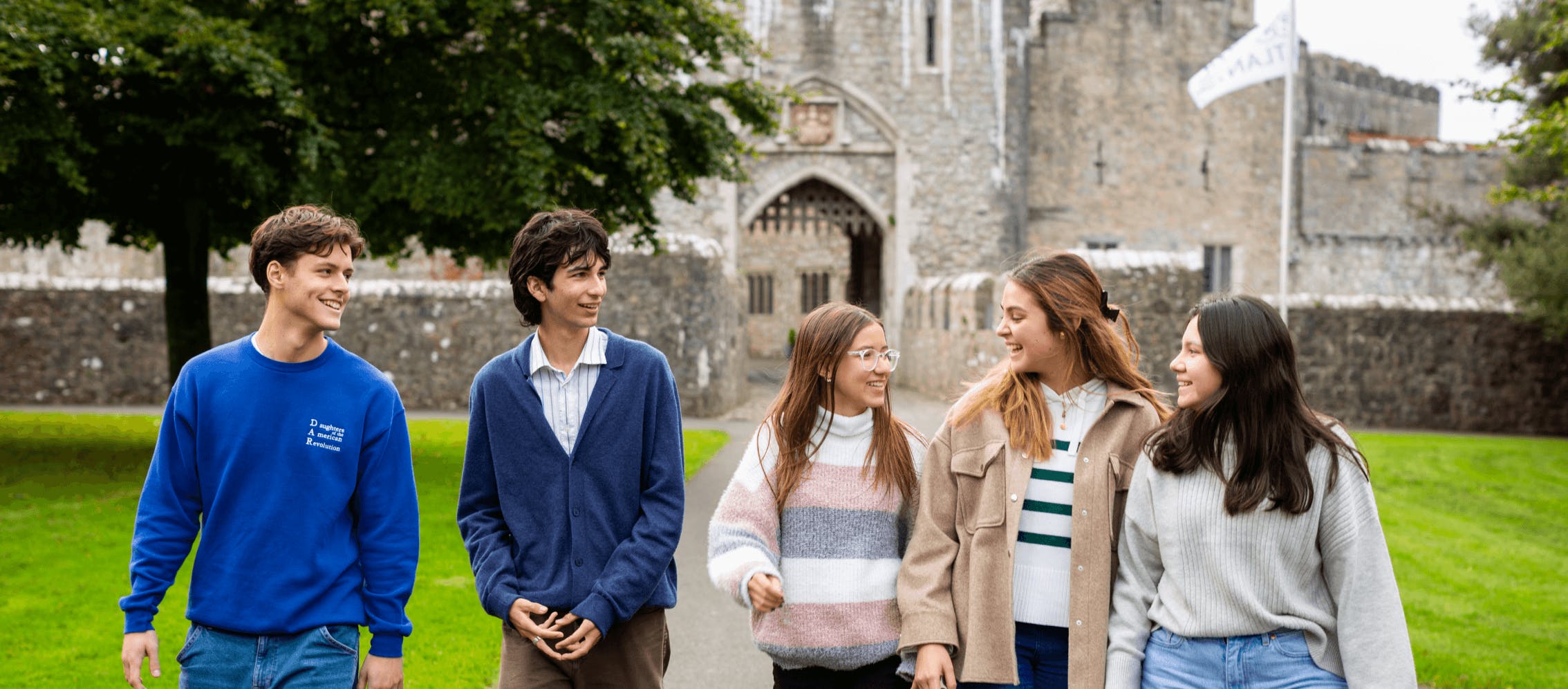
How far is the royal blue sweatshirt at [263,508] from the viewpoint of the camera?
2.43 meters

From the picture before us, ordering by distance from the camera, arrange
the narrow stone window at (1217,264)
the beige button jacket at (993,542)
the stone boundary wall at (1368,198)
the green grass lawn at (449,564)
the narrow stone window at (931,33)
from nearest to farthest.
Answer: the beige button jacket at (993,542) → the green grass lawn at (449,564) → the narrow stone window at (931,33) → the narrow stone window at (1217,264) → the stone boundary wall at (1368,198)

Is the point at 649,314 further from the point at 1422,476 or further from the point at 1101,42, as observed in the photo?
the point at 1101,42

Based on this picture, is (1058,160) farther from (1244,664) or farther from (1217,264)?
(1244,664)

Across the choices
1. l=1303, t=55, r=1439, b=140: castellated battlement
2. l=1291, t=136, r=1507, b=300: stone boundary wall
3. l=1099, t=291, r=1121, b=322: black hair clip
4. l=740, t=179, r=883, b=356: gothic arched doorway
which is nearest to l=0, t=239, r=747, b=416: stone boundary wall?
l=1099, t=291, r=1121, b=322: black hair clip

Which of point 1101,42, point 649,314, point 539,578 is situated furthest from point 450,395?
point 1101,42

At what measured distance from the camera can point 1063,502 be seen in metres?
2.64

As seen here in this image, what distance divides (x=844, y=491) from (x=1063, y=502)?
19.8 inches

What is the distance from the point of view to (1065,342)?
278 cm

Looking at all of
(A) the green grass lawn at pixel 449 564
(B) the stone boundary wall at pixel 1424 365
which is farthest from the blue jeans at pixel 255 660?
(B) the stone boundary wall at pixel 1424 365

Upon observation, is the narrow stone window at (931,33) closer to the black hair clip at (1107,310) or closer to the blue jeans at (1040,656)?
the black hair clip at (1107,310)

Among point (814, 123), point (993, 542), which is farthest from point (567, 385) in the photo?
point (814, 123)

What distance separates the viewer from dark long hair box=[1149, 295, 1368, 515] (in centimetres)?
241

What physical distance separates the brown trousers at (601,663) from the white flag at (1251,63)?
1409 centimetres

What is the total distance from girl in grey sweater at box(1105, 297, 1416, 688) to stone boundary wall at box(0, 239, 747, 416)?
13.1m
